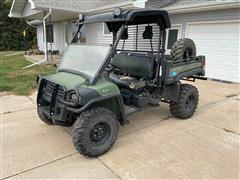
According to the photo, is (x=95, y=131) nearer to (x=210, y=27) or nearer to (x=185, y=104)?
(x=185, y=104)

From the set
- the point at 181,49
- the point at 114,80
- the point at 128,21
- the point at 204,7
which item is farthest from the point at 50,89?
the point at 204,7

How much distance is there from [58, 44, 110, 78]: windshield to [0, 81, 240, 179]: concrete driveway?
1170 mm

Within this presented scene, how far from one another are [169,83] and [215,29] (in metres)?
5.59

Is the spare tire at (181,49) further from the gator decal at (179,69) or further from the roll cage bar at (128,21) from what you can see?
the roll cage bar at (128,21)

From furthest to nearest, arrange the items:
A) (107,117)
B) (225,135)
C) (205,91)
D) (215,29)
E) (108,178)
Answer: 1. (215,29)
2. (205,91)
3. (225,135)
4. (107,117)
5. (108,178)

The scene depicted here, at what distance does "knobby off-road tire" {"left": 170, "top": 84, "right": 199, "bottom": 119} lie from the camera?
4418mm

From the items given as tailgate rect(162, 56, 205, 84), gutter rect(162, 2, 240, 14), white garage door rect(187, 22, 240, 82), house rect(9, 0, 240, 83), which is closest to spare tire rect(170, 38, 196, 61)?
tailgate rect(162, 56, 205, 84)

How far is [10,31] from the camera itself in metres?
24.2

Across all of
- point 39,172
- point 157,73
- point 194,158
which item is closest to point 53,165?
point 39,172

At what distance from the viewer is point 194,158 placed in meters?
3.10

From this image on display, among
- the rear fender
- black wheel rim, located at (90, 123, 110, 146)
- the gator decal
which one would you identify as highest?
the gator decal

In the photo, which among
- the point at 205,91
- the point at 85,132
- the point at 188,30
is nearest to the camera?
the point at 85,132

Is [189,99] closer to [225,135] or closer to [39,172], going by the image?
[225,135]

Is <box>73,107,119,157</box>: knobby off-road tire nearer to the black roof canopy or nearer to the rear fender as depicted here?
the rear fender
